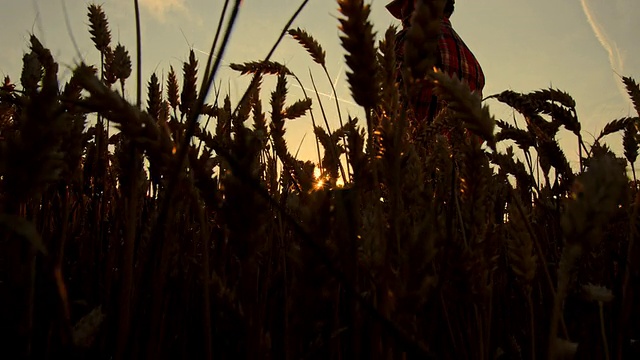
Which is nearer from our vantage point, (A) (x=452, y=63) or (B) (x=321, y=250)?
(B) (x=321, y=250)

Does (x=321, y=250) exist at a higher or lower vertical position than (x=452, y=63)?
lower

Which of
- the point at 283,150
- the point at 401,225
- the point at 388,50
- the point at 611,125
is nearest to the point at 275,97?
the point at 283,150

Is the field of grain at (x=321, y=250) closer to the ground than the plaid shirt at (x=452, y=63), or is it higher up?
closer to the ground

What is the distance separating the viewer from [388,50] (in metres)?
1.03

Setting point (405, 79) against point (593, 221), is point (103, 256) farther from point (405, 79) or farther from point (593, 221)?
point (593, 221)

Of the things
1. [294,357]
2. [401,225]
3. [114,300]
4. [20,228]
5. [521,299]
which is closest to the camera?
[20,228]

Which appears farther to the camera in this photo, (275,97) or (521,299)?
(275,97)

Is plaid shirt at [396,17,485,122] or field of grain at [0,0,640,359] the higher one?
plaid shirt at [396,17,485,122]

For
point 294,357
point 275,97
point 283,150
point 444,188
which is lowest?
point 294,357

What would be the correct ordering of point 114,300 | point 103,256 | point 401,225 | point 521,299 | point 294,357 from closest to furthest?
point 294,357 → point 401,225 → point 114,300 → point 521,299 → point 103,256

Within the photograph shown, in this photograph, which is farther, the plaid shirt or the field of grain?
the plaid shirt

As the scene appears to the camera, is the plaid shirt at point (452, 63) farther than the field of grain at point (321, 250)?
Yes

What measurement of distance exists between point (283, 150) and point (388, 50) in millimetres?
762

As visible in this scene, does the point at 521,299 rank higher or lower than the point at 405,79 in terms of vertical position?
lower
